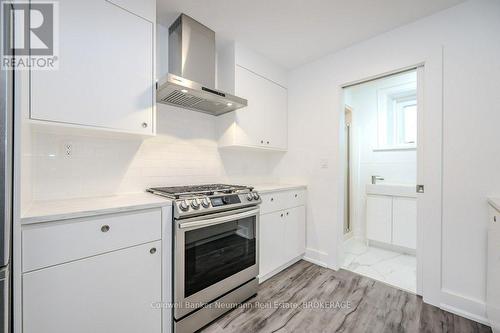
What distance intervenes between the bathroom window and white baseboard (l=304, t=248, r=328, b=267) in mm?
1989

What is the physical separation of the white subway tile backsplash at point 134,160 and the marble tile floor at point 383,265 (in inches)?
67.7

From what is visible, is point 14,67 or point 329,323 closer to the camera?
point 14,67

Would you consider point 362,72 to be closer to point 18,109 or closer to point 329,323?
point 329,323

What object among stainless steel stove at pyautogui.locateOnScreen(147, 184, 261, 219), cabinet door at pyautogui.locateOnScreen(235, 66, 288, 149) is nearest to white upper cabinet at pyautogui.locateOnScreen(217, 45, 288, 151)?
cabinet door at pyautogui.locateOnScreen(235, 66, 288, 149)

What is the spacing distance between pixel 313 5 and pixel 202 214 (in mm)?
1914

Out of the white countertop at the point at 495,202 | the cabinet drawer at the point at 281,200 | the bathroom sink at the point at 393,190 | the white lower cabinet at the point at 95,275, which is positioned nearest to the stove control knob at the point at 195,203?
the white lower cabinet at the point at 95,275

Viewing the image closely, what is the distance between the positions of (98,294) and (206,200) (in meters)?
0.79

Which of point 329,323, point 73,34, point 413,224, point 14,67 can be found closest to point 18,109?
point 14,67

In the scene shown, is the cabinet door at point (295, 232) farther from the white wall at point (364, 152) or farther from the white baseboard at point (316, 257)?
the white wall at point (364, 152)

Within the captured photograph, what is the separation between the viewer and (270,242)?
222 centimetres

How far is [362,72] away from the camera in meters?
2.26

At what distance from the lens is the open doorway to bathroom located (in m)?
2.78

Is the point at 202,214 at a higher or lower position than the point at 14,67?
lower

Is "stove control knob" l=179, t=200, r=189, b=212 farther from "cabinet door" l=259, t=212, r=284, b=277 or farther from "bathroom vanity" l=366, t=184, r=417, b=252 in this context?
"bathroom vanity" l=366, t=184, r=417, b=252
